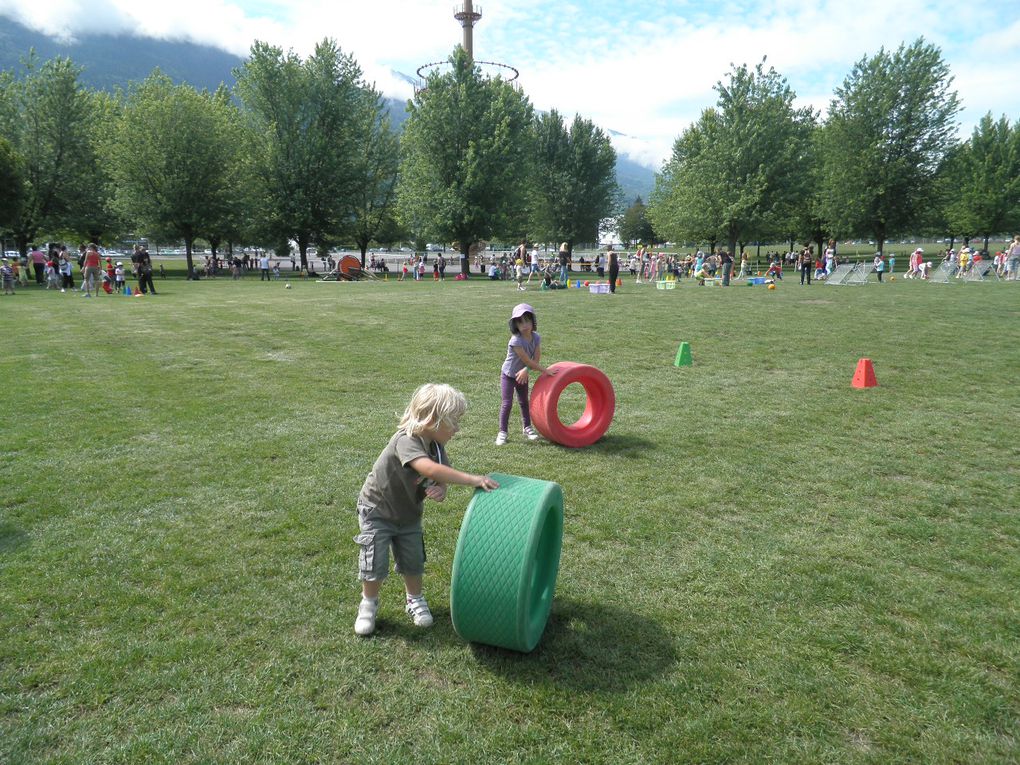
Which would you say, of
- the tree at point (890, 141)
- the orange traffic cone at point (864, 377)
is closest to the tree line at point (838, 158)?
the tree at point (890, 141)

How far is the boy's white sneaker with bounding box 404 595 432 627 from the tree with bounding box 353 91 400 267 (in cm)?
5165

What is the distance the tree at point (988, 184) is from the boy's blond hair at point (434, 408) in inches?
2865

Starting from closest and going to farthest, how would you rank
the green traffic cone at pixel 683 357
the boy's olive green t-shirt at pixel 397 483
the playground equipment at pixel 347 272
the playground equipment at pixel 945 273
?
the boy's olive green t-shirt at pixel 397 483 → the green traffic cone at pixel 683 357 → the playground equipment at pixel 945 273 → the playground equipment at pixel 347 272

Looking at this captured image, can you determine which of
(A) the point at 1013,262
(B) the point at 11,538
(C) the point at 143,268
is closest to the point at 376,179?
(C) the point at 143,268

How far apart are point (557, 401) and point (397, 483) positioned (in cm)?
406

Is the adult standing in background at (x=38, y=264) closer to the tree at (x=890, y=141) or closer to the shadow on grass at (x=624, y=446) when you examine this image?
the shadow on grass at (x=624, y=446)

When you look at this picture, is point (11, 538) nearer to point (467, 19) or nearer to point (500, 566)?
point (500, 566)

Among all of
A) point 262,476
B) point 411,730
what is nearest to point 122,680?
point 411,730

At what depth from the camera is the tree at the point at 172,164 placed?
145 ft

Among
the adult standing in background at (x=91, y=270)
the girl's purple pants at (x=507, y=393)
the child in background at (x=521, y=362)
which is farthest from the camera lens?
the adult standing in background at (x=91, y=270)

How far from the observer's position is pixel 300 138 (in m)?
48.8

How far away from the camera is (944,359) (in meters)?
12.6

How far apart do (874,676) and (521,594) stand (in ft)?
6.82

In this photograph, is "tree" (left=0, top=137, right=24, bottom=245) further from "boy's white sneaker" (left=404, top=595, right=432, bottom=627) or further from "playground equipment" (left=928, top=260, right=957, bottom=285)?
"playground equipment" (left=928, top=260, right=957, bottom=285)
